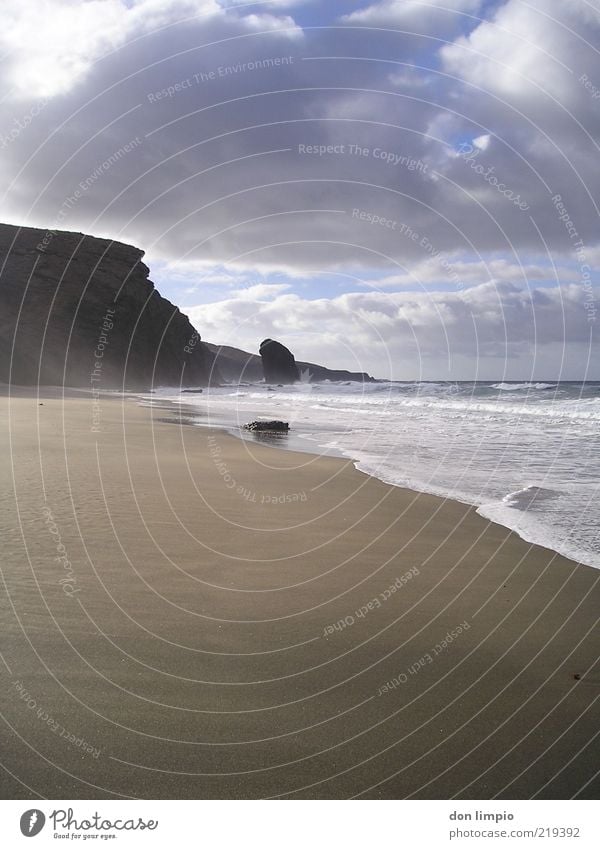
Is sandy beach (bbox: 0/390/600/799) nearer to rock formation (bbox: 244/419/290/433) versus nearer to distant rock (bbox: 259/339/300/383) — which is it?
rock formation (bbox: 244/419/290/433)

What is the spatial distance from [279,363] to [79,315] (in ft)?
186

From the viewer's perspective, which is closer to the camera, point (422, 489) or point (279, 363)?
point (422, 489)

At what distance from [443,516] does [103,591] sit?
438 cm

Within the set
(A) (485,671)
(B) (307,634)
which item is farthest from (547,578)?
(B) (307,634)

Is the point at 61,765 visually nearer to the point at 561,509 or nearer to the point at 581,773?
the point at 581,773

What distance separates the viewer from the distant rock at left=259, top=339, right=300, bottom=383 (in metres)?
120

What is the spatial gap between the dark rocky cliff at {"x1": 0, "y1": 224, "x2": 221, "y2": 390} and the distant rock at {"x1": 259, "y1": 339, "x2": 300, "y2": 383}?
103ft

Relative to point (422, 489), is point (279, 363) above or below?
above

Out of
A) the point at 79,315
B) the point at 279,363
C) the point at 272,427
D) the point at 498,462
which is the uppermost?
the point at 79,315

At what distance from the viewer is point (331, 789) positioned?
7.88ft

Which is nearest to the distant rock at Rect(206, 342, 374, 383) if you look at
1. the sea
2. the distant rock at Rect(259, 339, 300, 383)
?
the distant rock at Rect(259, 339, 300, 383)

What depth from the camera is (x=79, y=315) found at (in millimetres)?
68875

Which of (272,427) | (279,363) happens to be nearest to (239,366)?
(279,363)

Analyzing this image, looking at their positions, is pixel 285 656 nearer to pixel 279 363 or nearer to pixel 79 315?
pixel 79 315
